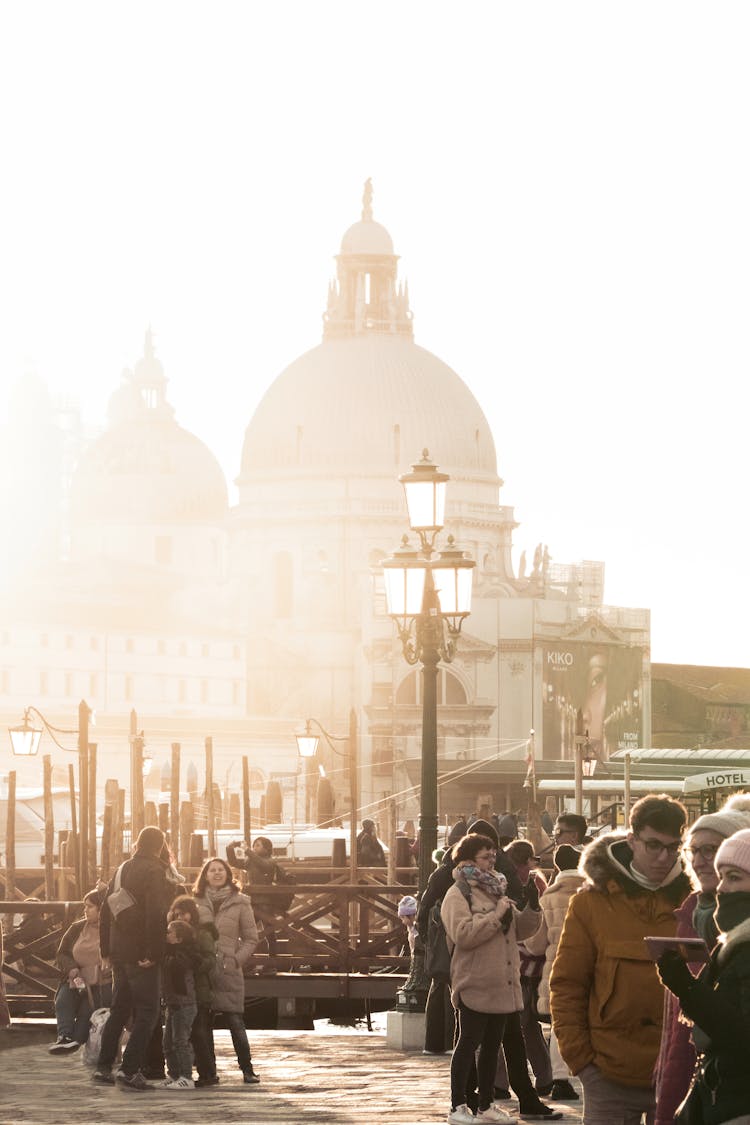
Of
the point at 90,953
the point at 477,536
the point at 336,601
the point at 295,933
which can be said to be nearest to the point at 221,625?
the point at 336,601

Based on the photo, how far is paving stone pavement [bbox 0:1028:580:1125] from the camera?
10.8 meters

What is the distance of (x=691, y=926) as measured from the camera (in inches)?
253

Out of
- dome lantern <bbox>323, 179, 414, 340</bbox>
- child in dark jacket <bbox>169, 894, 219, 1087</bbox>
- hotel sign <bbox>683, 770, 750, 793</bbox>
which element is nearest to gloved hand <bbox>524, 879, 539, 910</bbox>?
child in dark jacket <bbox>169, 894, 219, 1087</bbox>

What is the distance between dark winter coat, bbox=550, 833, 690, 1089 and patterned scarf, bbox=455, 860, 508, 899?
3316 mm

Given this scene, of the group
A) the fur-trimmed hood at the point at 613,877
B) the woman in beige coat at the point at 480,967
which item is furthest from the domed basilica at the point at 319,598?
the fur-trimmed hood at the point at 613,877

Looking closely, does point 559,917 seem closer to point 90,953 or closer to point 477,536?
point 90,953

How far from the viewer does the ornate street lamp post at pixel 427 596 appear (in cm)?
1440

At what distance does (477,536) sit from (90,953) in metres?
93.6

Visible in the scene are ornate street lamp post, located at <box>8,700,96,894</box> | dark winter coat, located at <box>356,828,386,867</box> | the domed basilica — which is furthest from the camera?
the domed basilica

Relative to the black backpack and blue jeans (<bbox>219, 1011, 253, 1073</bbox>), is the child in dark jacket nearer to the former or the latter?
blue jeans (<bbox>219, 1011, 253, 1073</bbox>)

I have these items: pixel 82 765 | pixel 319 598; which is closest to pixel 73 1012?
pixel 82 765

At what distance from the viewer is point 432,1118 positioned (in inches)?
416

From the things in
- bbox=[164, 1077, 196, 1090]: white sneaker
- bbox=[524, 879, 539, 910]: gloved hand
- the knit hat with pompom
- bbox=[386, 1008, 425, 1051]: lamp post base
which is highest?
the knit hat with pompom

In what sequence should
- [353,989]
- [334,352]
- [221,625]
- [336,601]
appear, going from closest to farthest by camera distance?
[353,989]
[221,625]
[336,601]
[334,352]
